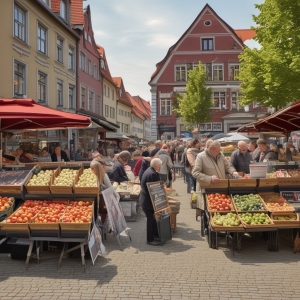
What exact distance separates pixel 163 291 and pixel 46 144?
17543mm

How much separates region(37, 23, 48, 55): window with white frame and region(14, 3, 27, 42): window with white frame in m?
1.84

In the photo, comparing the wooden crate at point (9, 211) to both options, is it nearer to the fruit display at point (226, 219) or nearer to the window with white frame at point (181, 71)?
the fruit display at point (226, 219)

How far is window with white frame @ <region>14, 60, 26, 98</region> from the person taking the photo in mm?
18438

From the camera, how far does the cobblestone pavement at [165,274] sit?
17.5ft

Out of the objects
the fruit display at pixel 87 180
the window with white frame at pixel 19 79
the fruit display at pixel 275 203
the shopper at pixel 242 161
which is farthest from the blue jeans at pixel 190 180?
the window with white frame at pixel 19 79

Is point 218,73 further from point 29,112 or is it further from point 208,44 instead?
point 29,112

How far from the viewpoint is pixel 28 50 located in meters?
19.4

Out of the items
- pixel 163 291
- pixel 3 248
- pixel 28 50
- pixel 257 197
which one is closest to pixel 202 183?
pixel 257 197

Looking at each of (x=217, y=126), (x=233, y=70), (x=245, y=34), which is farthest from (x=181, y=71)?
(x=245, y=34)

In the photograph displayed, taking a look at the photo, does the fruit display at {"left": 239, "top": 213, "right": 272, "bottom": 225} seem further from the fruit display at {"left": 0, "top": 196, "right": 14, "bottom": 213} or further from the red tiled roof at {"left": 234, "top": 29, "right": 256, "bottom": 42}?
the red tiled roof at {"left": 234, "top": 29, "right": 256, "bottom": 42}

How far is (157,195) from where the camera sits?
26.8 feet

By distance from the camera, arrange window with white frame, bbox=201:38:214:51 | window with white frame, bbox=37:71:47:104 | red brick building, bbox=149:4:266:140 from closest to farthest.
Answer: window with white frame, bbox=37:71:47:104 → red brick building, bbox=149:4:266:140 → window with white frame, bbox=201:38:214:51

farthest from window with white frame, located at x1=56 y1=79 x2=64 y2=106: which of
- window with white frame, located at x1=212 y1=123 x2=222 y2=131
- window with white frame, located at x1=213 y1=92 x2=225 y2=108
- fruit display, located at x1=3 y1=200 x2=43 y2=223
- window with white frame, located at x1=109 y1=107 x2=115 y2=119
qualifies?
window with white frame, located at x1=213 y1=92 x2=225 y2=108

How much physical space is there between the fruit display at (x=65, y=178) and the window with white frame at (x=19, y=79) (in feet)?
36.7
